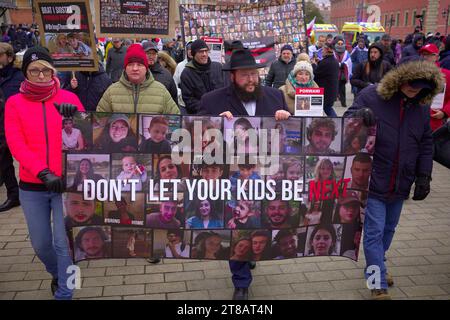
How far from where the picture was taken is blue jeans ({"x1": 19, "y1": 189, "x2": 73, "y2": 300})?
342 centimetres

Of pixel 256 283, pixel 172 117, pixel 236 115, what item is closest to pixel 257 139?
pixel 236 115

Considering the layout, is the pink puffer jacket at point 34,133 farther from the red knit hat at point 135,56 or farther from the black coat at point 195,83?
the black coat at point 195,83

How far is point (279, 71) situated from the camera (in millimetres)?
7988

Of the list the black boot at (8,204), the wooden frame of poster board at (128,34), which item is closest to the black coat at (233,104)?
the wooden frame of poster board at (128,34)

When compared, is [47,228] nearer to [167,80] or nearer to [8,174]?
[8,174]

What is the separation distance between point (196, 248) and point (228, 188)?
520 mm

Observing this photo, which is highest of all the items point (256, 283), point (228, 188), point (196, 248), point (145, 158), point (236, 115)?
point (236, 115)

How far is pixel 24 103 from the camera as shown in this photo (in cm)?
335

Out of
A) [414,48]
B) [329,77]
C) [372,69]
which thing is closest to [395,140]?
[372,69]

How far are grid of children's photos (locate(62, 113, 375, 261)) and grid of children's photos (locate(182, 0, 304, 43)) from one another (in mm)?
5084

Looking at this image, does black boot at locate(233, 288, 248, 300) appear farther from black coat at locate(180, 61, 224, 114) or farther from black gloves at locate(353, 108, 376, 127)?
black coat at locate(180, 61, 224, 114)

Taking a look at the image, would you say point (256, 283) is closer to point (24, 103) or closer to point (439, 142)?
point (439, 142)

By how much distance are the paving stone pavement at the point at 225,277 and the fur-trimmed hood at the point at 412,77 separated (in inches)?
Result: 63.1

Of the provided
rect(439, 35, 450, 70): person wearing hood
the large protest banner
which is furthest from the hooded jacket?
Answer: rect(439, 35, 450, 70): person wearing hood
